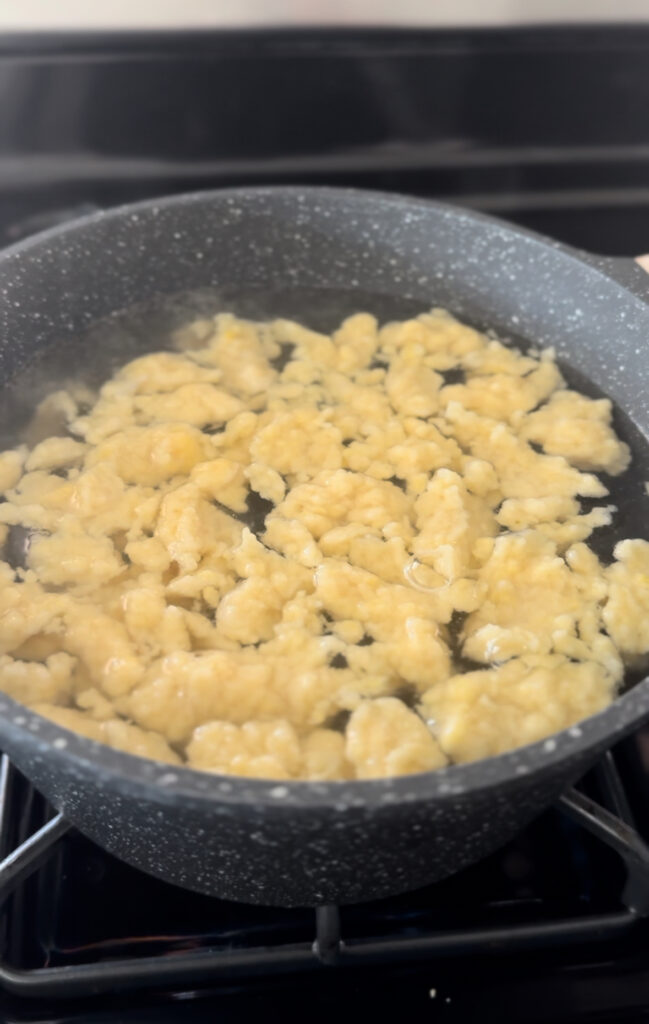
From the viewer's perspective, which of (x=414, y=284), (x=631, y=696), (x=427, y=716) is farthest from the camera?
(x=414, y=284)

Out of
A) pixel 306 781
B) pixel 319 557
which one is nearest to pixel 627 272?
pixel 319 557

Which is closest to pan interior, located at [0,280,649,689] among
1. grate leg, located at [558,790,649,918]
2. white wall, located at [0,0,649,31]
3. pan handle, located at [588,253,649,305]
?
pan handle, located at [588,253,649,305]

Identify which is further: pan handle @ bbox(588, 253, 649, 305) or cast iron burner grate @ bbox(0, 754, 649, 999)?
pan handle @ bbox(588, 253, 649, 305)

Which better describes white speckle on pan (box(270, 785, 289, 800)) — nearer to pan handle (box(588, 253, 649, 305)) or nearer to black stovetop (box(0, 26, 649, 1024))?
black stovetop (box(0, 26, 649, 1024))

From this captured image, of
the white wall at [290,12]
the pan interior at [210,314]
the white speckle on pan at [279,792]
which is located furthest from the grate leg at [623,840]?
the white wall at [290,12]

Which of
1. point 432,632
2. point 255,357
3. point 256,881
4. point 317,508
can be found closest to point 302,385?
point 255,357

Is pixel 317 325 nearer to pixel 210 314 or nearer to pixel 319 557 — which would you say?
pixel 210 314

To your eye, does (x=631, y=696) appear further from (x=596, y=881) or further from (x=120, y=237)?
(x=120, y=237)

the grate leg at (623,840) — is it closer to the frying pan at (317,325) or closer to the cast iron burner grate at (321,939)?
the cast iron burner grate at (321,939)
